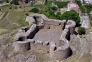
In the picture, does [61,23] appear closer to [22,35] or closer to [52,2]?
[22,35]

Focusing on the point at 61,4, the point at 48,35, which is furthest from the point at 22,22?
the point at 61,4

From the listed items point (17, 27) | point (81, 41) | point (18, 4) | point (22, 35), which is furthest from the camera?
point (18, 4)

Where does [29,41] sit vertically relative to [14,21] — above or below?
above

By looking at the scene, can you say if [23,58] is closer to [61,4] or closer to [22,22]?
[22,22]

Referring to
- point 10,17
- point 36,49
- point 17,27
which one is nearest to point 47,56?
point 36,49

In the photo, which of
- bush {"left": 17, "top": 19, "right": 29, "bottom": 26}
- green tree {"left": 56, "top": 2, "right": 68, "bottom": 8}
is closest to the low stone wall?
bush {"left": 17, "top": 19, "right": 29, "bottom": 26}

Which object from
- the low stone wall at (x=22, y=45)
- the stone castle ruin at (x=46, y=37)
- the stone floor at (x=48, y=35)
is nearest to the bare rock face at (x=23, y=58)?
the low stone wall at (x=22, y=45)

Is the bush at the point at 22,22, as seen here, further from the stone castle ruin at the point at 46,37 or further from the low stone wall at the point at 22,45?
the low stone wall at the point at 22,45

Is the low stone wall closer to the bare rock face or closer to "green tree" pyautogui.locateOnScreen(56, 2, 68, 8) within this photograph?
the bare rock face

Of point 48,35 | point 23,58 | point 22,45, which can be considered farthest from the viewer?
point 48,35
